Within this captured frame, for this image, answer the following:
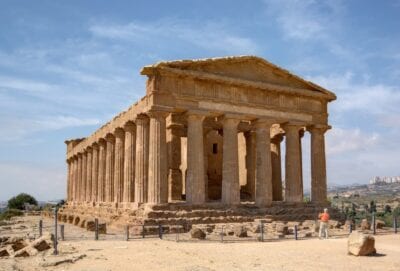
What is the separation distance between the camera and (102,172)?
40.6 metres

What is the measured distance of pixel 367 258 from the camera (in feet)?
50.0

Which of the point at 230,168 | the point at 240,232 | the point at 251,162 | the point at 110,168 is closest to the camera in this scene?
the point at 240,232

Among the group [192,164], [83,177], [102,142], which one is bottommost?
[83,177]

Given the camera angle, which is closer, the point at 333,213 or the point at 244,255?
the point at 244,255

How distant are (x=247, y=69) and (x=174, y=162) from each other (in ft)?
28.7

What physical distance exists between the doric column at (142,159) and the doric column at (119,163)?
5782 millimetres

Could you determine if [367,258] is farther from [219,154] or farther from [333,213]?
[219,154]

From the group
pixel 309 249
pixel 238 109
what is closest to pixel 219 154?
pixel 238 109

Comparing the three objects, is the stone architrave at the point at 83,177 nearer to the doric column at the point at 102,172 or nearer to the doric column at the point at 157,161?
the doric column at the point at 102,172

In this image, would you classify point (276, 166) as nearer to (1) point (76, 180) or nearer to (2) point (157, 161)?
(2) point (157, 161)

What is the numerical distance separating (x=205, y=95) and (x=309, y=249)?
13.6 metres

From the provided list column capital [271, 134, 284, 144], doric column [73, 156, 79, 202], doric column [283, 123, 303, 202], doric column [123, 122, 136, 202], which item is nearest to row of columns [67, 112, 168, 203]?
doric column [123, 122, 136, 202]

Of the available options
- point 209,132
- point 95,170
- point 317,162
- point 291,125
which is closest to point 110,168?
point 95,170

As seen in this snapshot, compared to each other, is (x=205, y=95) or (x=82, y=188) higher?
(x=205, y=95)
